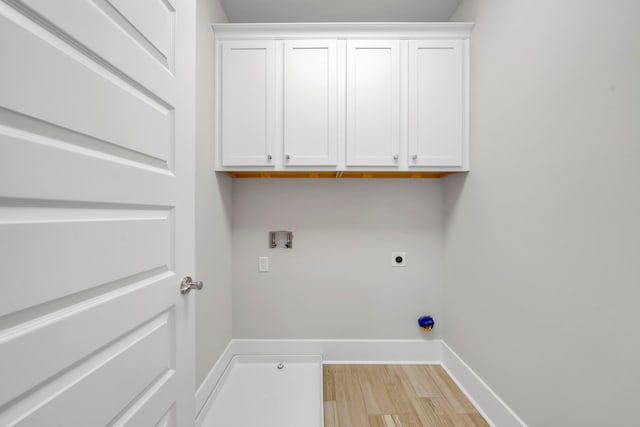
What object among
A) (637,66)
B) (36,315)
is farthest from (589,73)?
(36,315)

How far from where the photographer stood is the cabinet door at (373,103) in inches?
Answer: 69.6

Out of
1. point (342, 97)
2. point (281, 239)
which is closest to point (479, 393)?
point (281, 239)

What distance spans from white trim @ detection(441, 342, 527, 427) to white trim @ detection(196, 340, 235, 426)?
1.61 metres

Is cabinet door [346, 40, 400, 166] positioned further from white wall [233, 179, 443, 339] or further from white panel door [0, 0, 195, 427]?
white panel door [0, 0, 195, 427]

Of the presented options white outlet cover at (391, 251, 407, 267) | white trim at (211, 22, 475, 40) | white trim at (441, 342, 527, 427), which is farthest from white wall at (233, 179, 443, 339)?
white trim at (211, 22, 475, 40)

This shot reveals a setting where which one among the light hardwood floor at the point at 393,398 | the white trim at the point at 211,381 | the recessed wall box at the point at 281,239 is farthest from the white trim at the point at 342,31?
the light hardwood floor at the point at 393,398

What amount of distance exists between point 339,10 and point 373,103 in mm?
723

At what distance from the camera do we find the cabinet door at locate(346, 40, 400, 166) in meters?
1.77

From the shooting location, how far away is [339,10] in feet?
6.12

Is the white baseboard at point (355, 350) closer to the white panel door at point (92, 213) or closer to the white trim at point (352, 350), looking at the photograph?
the white trim at point (352, 350)

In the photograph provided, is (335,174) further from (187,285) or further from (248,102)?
(187,285)

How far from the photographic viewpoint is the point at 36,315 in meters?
0.49

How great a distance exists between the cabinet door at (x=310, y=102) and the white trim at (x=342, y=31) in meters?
0.06

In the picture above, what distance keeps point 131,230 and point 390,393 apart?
179 cm
